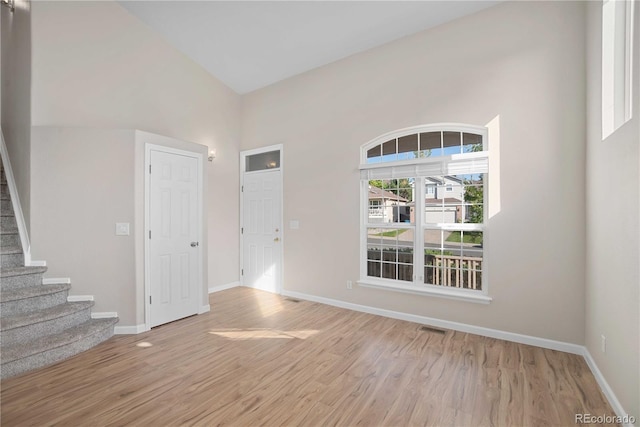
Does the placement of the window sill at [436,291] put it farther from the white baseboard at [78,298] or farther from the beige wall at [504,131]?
the white baseboard at [78,298]

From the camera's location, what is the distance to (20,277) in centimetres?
302

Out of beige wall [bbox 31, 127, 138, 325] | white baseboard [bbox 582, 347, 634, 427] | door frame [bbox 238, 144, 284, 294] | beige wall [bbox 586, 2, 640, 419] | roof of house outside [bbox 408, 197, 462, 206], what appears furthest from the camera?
door frame [bbox 238, 144, 284, 294]

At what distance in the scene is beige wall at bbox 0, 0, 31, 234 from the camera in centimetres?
338

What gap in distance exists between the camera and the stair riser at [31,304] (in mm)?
2770

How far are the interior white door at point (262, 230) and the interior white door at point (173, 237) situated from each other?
137 cm

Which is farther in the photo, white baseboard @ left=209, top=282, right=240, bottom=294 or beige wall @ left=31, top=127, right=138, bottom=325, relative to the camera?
white baseboard @ left=209, top=282, right=240, bottom=294

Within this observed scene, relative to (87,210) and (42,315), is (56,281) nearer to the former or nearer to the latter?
(42,315)

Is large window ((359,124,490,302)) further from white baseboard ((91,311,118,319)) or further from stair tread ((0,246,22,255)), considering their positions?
stair tread ((0,246,22,255))

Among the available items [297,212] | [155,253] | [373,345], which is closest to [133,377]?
[155,253]

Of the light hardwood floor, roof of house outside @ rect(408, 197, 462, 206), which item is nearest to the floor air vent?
the light hardwood floor

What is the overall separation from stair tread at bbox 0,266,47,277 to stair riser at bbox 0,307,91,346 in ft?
2.10

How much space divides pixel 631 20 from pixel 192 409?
412cm

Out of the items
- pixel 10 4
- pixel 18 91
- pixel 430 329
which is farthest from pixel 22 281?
pixel 430 329

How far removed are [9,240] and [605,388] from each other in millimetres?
6110
